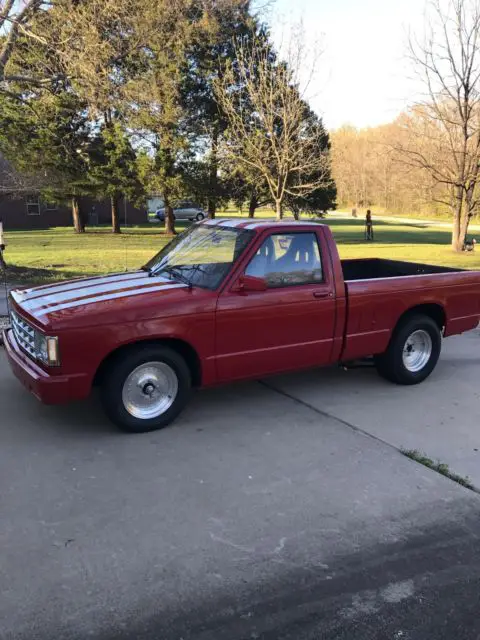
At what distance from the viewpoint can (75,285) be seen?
5246 millimetres

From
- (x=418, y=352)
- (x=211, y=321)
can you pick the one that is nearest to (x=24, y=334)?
(x=211, y=321)

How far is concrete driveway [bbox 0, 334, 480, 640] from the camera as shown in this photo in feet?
8.54

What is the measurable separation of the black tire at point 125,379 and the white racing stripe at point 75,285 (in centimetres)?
103

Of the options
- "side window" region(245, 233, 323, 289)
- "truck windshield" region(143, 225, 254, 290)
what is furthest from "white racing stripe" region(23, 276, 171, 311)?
"side window" region(245, 233, 323, 289)

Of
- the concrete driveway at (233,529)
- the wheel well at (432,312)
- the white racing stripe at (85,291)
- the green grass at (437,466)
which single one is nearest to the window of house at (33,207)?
the white racing stripe at (85,291)

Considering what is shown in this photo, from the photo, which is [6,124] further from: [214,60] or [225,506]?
[225,506]

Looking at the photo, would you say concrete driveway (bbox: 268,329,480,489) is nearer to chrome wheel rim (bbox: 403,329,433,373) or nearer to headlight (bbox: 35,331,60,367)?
chrome wheel rim (bbox: 403,329,433,373)

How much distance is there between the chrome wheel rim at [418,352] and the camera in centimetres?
607

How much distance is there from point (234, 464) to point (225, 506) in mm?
585

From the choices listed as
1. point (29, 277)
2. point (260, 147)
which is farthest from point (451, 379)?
point (260, 147)

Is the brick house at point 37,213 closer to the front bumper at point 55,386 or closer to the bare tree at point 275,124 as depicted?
the bare tree at point 275,124

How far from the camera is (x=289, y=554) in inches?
121

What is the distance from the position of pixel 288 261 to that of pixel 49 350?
2283mm

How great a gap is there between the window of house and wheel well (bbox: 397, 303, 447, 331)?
37698mm
